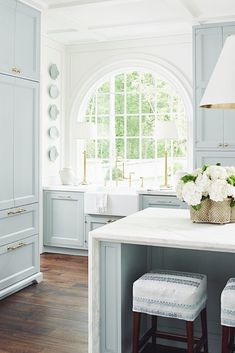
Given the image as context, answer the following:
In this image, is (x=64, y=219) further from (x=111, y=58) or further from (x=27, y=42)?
(x=27, y=42)

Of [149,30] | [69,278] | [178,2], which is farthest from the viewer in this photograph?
[149,30]

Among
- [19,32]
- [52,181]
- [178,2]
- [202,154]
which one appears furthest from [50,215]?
[178,2]

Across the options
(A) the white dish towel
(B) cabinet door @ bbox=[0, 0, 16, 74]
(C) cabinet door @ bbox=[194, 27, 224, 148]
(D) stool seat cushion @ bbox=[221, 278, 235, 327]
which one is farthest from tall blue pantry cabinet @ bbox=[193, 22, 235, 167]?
(D) stool seat cushion @ bbox=[221, 278, 235, 327]

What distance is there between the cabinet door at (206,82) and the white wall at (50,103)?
203 centimetres

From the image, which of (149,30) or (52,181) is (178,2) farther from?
(52,181)

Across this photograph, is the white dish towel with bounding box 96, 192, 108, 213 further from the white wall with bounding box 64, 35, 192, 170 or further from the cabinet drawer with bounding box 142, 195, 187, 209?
the white wall with bounding box 64, 35, 192, 170

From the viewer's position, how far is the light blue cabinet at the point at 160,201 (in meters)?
5.29

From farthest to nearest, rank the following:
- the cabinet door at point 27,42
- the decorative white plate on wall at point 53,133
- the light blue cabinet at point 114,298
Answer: the decorative white plate on wall at point 53,133
the cabinet door at point 27,42
the light blue cabinet at point 114,298

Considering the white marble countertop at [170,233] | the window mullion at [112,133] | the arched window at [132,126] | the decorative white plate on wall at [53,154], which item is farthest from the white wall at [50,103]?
the white marble countertop at [170,233]

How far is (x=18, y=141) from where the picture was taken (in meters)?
4.35

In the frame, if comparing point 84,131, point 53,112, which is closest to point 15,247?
point 84,131

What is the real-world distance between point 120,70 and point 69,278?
115 inches

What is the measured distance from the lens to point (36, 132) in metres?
4.61

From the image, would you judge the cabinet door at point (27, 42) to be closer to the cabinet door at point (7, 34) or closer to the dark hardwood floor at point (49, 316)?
the cabinet door at point (7, 34)
